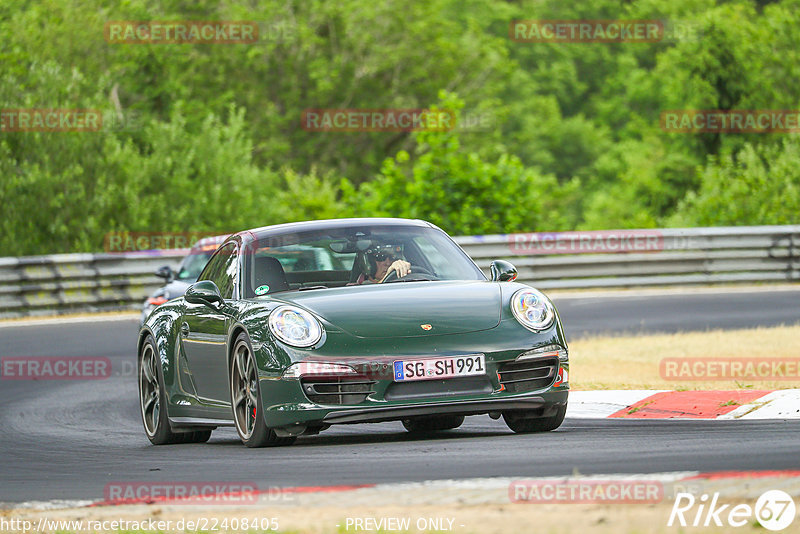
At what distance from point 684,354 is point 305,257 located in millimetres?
5290

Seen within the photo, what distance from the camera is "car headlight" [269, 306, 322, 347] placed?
8594 mm

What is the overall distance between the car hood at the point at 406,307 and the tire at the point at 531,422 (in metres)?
0.70

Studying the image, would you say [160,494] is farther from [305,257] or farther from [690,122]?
[690,122]

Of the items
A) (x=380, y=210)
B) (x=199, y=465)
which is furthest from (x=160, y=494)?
(x=380, y=210)

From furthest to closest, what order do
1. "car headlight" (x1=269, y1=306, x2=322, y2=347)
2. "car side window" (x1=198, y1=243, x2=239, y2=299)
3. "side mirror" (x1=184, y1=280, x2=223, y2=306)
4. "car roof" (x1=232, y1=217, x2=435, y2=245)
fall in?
"car roof" (x1=232, y1=217, x2=435, y2=245) → "car side window" (x1=198, y1=243, x2=239, y2=299) → "side mirror" (x1=184, y1=280, x2=223, y2=306) → "car headlight" (x1=269, y1=306, x2=322, y2=347)

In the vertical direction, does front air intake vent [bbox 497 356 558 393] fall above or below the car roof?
below

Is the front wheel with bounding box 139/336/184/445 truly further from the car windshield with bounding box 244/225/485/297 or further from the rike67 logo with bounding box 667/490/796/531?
the rike67 logo with bounding box 667/490/796/531

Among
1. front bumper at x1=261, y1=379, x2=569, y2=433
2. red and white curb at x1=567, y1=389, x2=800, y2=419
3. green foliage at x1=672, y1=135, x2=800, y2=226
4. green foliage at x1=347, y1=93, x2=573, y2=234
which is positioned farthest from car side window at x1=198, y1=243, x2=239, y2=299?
green foliage at x1=672, y1=135, x2=800, y2=226

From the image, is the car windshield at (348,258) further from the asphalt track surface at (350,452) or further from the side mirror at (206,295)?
the asphalt track surface at (350,452)

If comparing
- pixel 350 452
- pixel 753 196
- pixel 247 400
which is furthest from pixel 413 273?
pixel 753 196

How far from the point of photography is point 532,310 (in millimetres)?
8938

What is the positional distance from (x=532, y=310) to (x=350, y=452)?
1.39 metres

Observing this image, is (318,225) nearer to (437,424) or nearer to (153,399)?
(437,424)

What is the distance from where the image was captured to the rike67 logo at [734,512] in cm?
527
